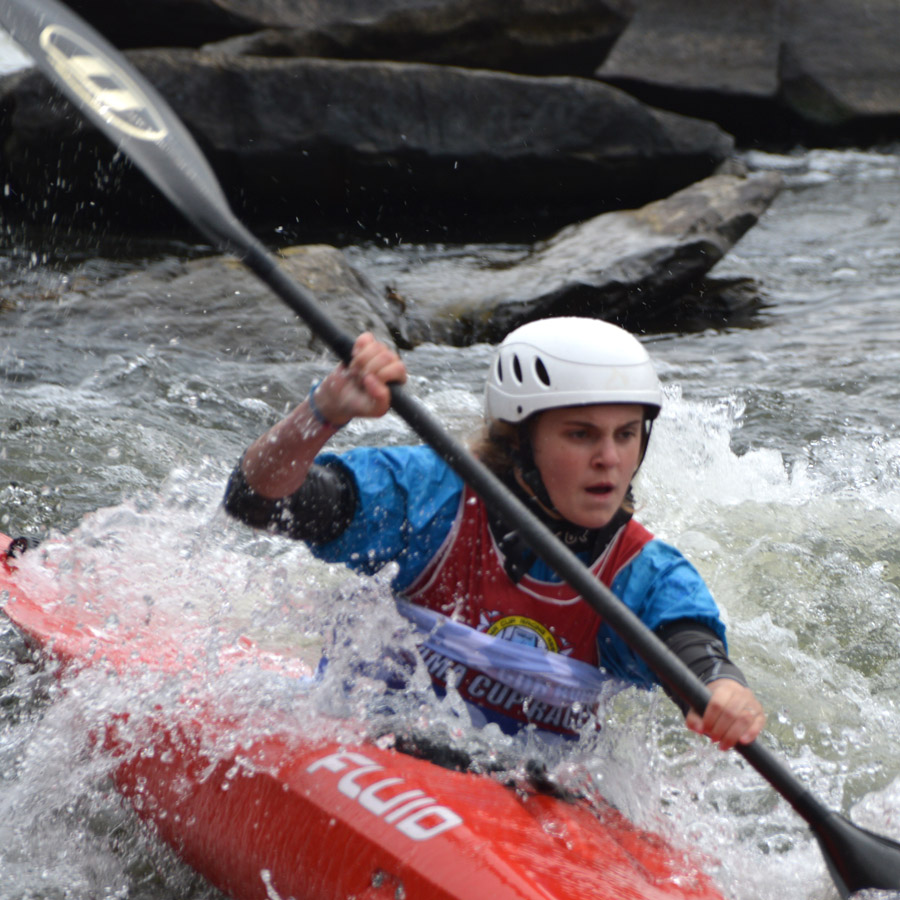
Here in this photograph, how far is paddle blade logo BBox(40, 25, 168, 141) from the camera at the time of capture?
2.67 m

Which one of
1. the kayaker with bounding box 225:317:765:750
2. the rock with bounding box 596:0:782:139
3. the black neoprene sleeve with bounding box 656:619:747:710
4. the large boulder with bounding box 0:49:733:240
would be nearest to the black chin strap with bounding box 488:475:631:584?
the kayaker with bounding box 225:317:765:750

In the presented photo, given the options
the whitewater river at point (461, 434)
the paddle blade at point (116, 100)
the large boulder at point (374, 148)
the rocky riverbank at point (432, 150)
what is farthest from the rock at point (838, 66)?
the paddle blade at point (116, 100)

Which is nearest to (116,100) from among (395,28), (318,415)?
(318,415)

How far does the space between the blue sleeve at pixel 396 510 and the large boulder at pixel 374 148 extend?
6532 millimetres

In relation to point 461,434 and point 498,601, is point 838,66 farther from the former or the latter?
point 498,601

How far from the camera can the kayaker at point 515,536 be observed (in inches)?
94.4

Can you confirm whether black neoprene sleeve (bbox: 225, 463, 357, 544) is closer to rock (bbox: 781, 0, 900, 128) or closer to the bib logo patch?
the bib logo patch

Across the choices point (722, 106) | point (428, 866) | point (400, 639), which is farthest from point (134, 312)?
point (722, 106)

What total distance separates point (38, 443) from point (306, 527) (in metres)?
3.11

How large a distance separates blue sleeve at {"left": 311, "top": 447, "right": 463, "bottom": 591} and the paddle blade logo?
3.03 feet

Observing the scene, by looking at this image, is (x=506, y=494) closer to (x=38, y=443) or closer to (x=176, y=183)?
(x=176, y=183)

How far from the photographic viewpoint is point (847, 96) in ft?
39.6

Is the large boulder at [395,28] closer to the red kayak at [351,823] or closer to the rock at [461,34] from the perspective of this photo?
the rock at [461,34]

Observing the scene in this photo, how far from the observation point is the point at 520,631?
2.55m
